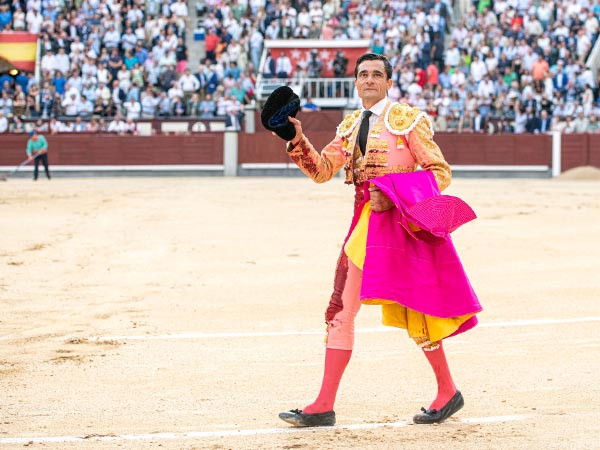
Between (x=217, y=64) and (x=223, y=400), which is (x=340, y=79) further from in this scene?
(x=223, y=400)

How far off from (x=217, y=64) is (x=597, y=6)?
7720 mm

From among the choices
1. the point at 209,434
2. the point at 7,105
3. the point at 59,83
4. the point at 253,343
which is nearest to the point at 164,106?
the point at 59,83

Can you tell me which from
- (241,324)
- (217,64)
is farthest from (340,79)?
(241,324)

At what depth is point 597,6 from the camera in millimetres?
23984

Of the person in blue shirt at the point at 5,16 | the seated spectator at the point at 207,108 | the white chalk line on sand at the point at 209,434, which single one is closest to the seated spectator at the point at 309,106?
the seated spectator at the point at 207,108

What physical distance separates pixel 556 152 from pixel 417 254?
20492 millimetres

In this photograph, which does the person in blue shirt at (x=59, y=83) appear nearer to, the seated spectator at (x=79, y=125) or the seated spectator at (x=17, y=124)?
the seated spectator at (x=79, y=125)

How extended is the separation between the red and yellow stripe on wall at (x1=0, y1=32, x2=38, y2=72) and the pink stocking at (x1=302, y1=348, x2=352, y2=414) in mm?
22621

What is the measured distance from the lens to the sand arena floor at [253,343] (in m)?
4.34

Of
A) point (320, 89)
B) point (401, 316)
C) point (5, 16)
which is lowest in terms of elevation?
point (401, 316)

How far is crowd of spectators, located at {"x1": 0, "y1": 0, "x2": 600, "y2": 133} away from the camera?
23062 mm

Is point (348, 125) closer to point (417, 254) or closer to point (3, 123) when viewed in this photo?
point (417, 254)

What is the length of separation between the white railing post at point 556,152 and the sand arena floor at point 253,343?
10455mm

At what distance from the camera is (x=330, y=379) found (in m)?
4.45
